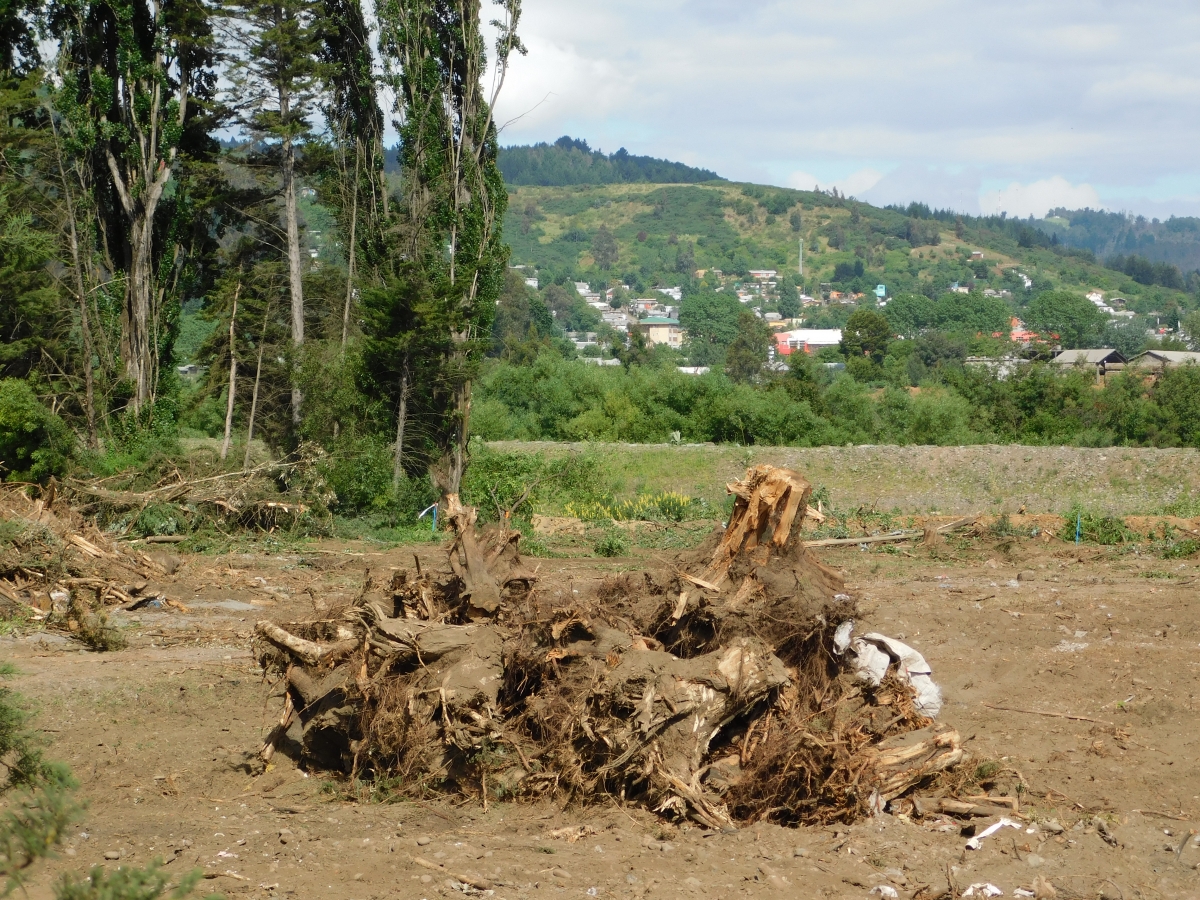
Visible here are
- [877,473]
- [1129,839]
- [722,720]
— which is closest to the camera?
[1129,839]

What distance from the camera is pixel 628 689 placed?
639 cm

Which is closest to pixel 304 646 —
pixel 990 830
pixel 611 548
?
pixel 990 830

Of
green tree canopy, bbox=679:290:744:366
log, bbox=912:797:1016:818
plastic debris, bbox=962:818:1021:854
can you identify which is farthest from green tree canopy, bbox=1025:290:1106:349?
plastic debris, bbox=962:818:1021:854

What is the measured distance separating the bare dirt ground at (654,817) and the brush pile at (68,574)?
1.33 ft

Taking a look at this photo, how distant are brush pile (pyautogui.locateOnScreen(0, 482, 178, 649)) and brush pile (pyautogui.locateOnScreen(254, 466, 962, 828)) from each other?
396cm

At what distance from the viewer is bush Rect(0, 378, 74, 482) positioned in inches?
647

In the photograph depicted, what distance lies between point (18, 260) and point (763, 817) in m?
19.2

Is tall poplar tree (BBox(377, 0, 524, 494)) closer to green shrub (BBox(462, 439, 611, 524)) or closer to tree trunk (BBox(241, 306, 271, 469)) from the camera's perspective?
green shrub (BBox(462, 439, 611, 524))

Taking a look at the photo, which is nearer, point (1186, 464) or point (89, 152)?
point (89, 152)

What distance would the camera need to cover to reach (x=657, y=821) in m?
6.20

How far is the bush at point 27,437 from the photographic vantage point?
1642 cm

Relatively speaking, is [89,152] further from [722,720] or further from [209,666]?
[722,720]

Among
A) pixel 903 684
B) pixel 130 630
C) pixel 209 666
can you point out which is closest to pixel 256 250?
pixel 130 630

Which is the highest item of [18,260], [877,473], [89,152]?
[89,152]
